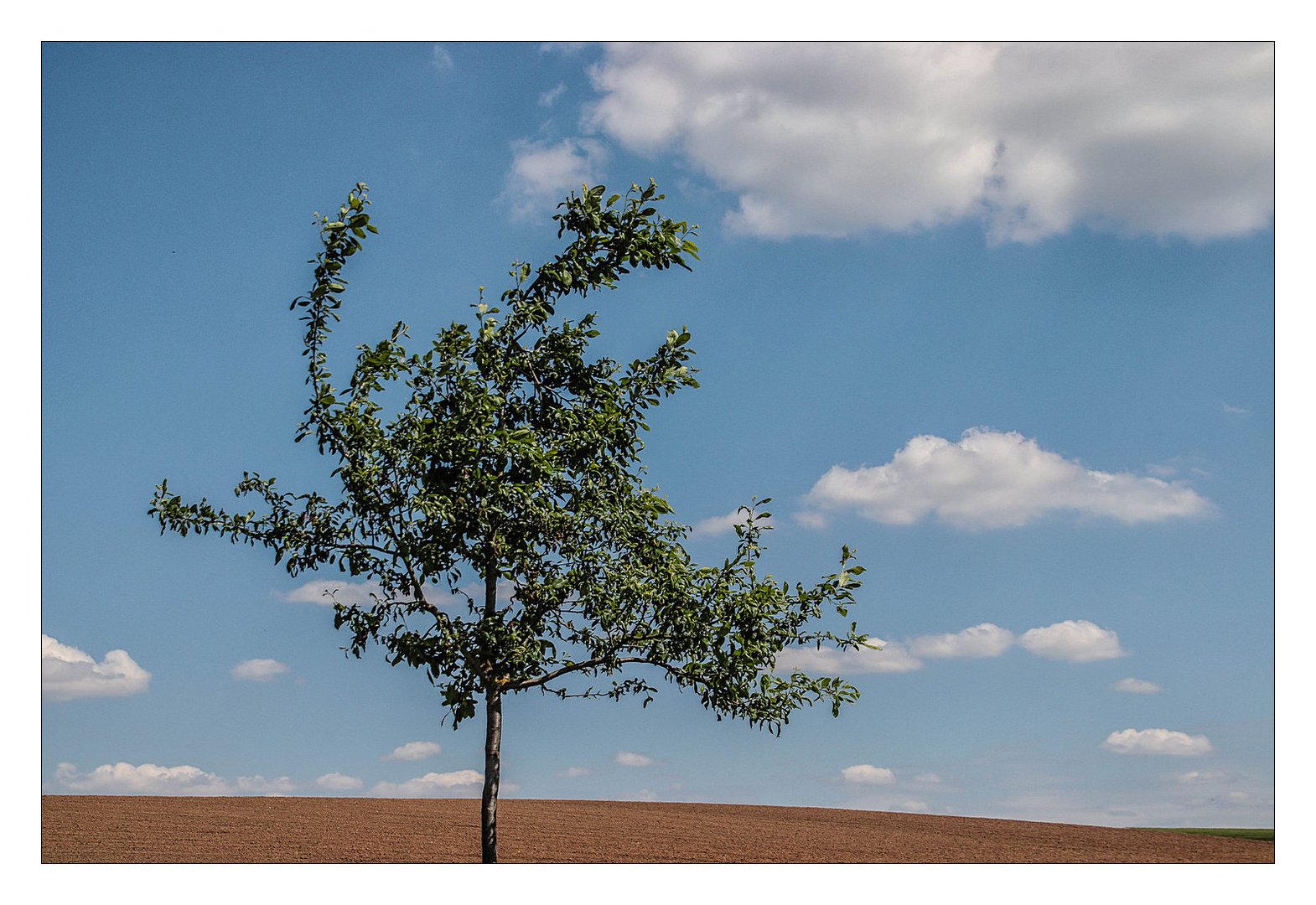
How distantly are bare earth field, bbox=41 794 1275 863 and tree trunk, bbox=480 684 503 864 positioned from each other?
3.67 m

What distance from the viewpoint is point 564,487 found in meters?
12.1

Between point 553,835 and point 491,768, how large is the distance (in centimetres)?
814

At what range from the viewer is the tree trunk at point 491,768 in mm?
11633

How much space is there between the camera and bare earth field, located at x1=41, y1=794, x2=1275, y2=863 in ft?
52.0

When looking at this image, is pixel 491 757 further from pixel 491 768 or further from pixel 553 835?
pixel 553 835

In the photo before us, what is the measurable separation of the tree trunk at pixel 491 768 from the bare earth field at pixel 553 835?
12.0 feet

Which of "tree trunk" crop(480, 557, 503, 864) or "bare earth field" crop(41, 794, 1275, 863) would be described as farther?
"bare earth field" crop(41, 794, 1275, 863)

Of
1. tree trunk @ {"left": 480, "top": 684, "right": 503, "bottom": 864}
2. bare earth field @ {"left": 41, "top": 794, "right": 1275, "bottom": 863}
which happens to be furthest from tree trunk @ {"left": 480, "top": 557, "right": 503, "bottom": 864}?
bare earth field @ {"left": 41, "top": 794, "right": 1275, "bottom": 863}

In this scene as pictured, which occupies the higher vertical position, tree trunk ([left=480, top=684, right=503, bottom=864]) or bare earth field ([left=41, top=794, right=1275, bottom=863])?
tree trunk ([left=480, top=684, right=503, bottom=864])

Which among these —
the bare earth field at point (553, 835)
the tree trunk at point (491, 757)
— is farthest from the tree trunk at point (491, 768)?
the bare earth field at point (553, 835)

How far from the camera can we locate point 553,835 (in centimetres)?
1898

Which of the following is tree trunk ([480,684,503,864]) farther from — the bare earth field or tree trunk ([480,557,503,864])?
the bare earth field

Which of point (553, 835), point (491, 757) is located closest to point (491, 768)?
point (491, 757)

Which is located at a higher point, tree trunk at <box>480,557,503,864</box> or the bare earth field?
tree trunk at <box>480,557,503,864</box>
